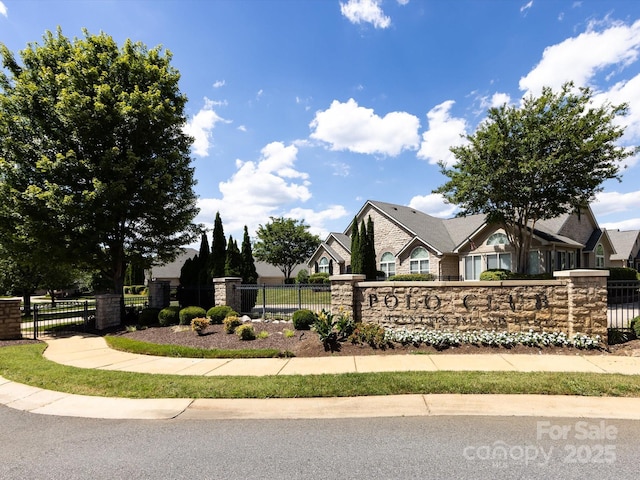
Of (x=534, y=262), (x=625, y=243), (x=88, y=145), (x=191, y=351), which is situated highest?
(x=88, y=145)

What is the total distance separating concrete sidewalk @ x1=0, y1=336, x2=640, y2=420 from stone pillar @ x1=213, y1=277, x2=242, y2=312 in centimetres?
607

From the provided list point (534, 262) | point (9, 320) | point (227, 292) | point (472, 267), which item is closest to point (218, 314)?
point (227, 292)

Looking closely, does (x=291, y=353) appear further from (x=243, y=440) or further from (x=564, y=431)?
(x=564, y=431)

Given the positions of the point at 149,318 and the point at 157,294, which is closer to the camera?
the point at 149,318

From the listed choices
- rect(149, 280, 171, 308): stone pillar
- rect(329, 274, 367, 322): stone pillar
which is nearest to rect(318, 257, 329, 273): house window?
rect(149, 280, 171, 308): stone pillar

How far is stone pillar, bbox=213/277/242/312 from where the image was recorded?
14133mm

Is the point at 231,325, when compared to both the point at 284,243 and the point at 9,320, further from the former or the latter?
the point at 284,243

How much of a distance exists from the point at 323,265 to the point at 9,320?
2417 centimetres

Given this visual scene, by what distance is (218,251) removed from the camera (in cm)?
1675

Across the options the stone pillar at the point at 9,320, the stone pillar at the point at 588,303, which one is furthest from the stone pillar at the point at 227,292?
the stone pillar at the point at 588,303

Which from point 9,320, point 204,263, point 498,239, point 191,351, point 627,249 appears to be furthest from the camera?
point 627,249

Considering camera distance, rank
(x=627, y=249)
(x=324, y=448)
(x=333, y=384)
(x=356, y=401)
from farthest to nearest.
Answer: (x=627, y=249)
(x=333, y=384)
(x=356, y=401)
(x=324, y=448)

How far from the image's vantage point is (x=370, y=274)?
24062 millimetres

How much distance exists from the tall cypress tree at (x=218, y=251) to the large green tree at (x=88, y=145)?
6.61ft
